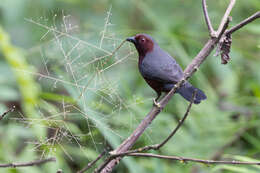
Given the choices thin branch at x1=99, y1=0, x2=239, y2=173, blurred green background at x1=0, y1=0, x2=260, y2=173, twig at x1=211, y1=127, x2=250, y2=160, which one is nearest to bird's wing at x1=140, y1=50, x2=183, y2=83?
blurred green background at x1=0, y1=0, x2=260, y2=173

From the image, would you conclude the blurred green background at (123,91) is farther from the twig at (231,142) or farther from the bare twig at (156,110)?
the bare twig at (156,110)

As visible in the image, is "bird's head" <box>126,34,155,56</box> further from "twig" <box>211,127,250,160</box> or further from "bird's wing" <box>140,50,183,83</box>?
"twig" <box>211,127,250,160</box>

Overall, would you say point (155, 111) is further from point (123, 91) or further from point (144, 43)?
point (123, 91)

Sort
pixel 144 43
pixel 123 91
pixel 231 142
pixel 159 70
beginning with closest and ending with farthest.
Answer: pixel 159 70, pixel 144 43, pixel 231 142, pixel 123 91

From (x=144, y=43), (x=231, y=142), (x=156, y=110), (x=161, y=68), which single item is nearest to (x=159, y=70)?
(x=161, y=68)

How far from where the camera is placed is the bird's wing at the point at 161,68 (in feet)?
10.7

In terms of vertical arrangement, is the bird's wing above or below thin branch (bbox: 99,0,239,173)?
below

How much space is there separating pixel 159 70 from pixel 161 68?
2 cm

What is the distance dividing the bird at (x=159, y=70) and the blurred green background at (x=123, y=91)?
172 millimetres

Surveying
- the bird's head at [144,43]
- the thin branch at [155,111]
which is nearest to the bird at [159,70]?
the bird's head at [144,43]

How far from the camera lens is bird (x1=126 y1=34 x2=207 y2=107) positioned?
3244mm

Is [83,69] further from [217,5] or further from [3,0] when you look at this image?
[217,5]

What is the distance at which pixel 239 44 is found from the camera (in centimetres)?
592

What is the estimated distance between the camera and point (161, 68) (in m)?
3.38
